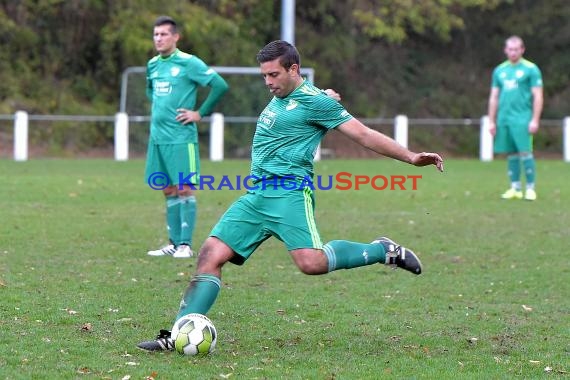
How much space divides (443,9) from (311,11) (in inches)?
176

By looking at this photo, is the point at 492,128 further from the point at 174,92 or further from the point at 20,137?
the point at 20,137

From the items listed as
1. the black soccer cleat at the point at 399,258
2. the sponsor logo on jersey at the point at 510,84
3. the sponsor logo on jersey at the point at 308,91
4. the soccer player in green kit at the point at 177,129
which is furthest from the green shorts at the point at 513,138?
the sponsor logo on jersey at the point at 308,91

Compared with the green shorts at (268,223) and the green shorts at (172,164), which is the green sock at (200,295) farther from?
the green shorts at (172,164)

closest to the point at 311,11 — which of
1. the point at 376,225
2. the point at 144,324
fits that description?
the point at 376,225

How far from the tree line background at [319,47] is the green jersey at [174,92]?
59.7 ft

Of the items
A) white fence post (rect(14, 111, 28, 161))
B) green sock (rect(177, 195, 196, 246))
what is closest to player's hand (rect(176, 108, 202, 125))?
green sock (rect(177, 195, 196, 246))

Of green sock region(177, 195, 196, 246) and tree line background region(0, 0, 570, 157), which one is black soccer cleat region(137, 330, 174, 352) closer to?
green sock region(177, 195, 196, 246)

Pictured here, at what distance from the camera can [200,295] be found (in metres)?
6.02

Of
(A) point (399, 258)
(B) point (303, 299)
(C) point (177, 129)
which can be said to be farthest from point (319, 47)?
(A) point (399, 258)

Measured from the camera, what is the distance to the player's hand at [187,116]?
32.1 feet

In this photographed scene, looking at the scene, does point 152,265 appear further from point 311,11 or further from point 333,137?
point 311,11

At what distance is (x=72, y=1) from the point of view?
3098 cm

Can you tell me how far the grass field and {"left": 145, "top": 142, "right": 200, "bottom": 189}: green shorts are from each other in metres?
0.76

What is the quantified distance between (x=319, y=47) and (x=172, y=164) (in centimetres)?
2577
